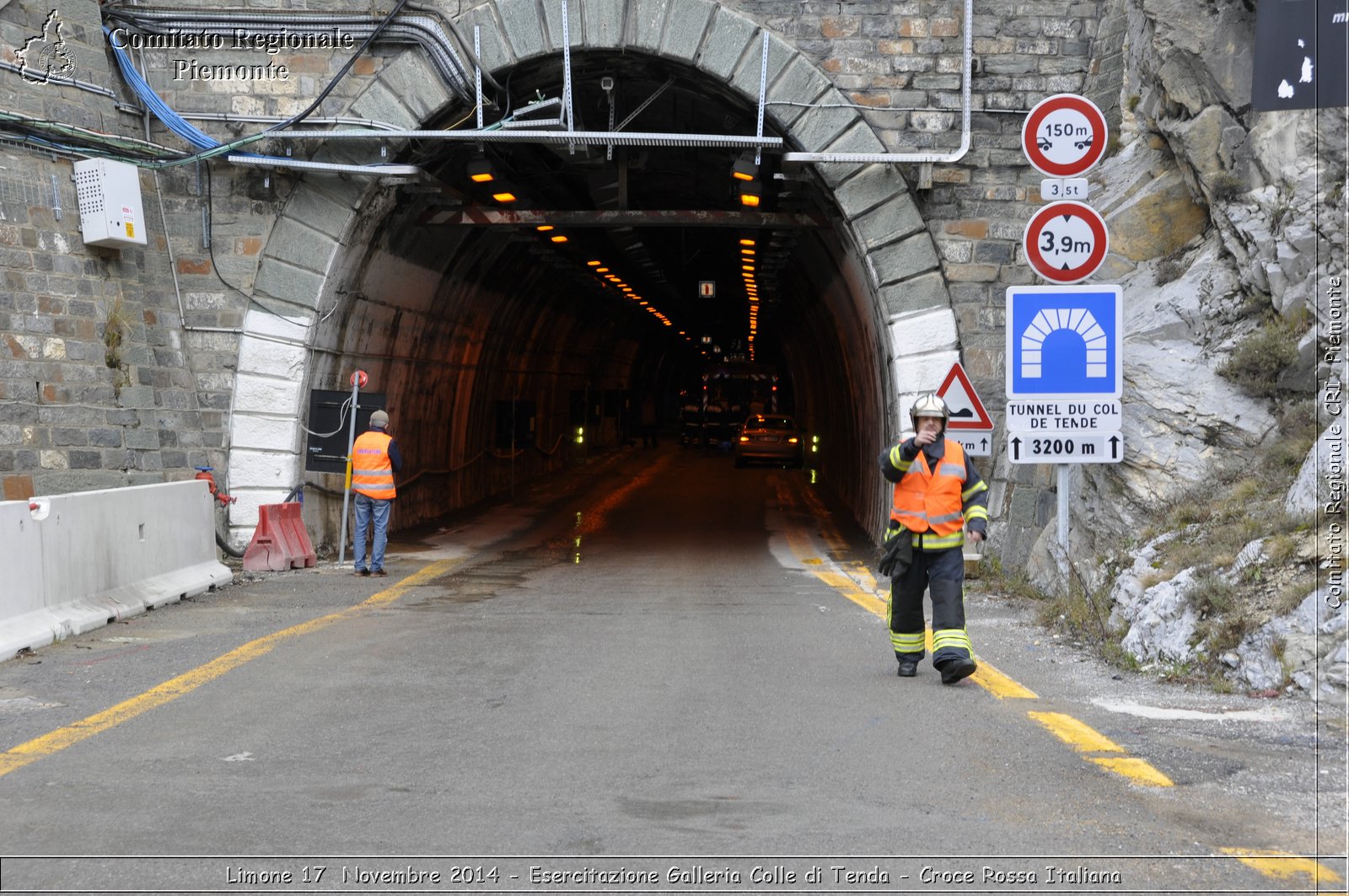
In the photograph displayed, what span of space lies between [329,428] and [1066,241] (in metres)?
8.90

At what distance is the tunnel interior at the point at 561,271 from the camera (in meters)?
16.3

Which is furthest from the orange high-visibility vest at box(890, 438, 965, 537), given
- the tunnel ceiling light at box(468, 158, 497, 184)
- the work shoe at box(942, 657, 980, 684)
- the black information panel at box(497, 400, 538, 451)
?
the black information panel at box(497, 400, 538, 451)

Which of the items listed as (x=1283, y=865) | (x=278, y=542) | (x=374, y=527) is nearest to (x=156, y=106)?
(x=278, y=542)

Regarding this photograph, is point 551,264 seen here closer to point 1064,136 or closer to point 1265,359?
point 1064,136

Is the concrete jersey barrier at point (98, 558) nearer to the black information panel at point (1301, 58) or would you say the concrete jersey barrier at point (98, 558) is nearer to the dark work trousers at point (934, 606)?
the dark work trousers at point (934, 606)

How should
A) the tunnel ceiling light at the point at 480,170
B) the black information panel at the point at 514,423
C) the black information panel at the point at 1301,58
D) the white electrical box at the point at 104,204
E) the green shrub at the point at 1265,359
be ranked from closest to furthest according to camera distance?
the black information panel at the point at 1301,58, the green shrub at the point at 1265,359, the white electrical box at the point at 104,204, the tunnel ceiling light at the point at 480,170, the black information panel at the point at 514,423

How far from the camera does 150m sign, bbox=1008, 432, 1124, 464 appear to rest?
991 cm

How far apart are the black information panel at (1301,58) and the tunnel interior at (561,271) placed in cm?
756

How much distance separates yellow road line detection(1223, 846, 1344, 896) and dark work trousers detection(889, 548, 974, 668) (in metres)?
3.13

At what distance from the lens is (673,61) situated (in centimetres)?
1512

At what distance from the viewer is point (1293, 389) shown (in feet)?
31.6

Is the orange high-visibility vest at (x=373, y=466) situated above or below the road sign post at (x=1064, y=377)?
below

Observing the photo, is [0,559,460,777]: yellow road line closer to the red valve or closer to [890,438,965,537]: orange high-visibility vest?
the red valve

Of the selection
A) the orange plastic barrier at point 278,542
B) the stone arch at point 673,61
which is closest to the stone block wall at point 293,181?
the stone arch at point 673,61
